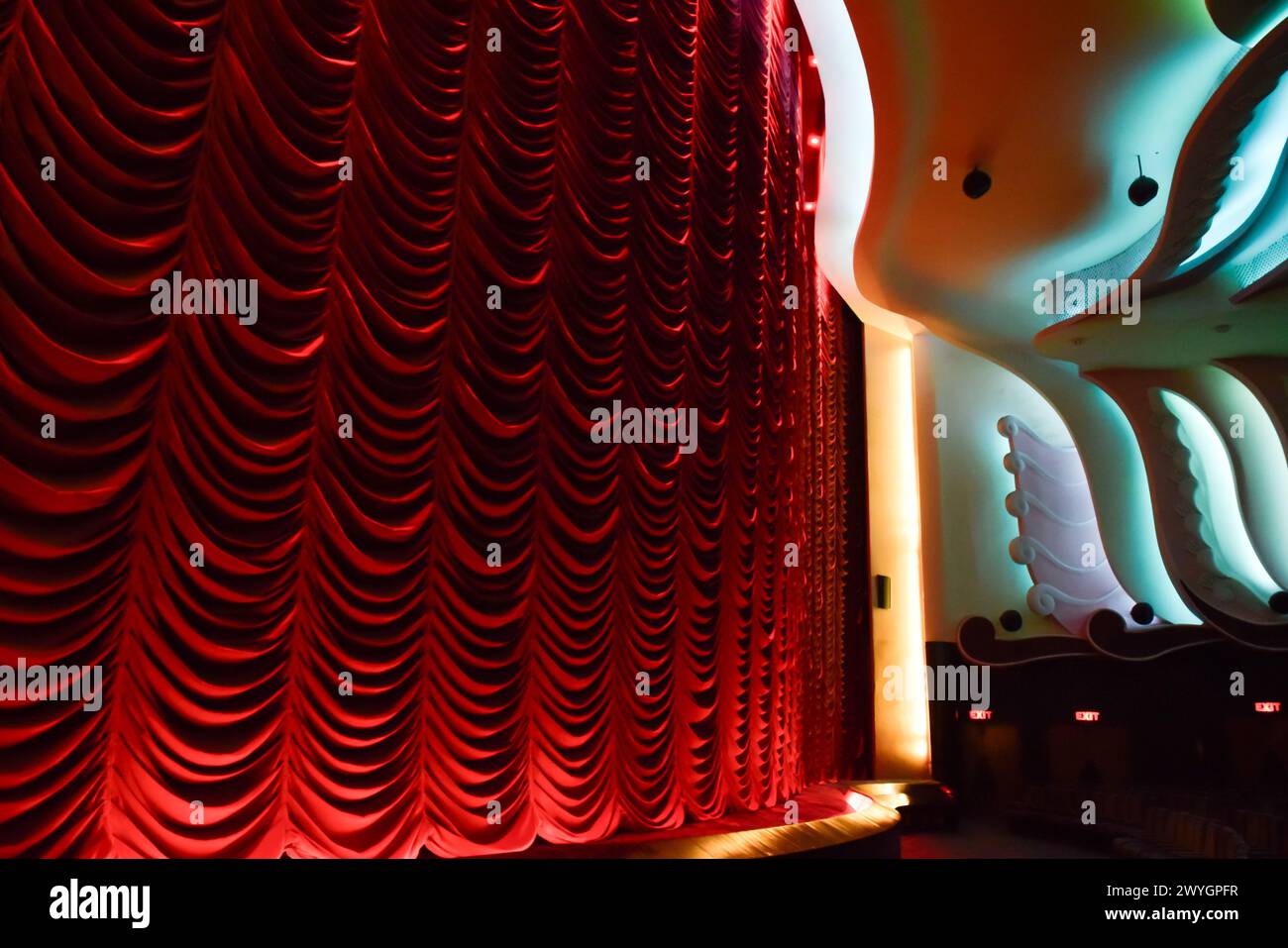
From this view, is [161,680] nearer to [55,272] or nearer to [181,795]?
[181,795]

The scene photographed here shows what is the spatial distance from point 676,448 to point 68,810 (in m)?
2.66

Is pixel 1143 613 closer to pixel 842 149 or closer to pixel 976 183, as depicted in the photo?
pixel 976 183

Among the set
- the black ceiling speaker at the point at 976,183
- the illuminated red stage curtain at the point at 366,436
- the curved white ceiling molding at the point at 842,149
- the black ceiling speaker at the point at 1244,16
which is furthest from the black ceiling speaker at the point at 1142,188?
the illuminated red stage curtain at the point at 366,436

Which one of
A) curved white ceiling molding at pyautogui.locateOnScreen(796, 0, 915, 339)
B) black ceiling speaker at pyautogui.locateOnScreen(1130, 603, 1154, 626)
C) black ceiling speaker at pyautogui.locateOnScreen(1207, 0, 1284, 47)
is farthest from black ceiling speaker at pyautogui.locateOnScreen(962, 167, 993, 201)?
black ceiling speaker at pyautogui.locateOnScreen(1130, 603, 1154, 626)

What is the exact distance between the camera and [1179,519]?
733 centimetres

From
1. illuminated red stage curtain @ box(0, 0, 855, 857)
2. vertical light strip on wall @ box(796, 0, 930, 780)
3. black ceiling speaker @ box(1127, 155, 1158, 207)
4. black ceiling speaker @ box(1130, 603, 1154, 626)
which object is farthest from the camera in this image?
black ceiling speaker @ box(1130, 603, 1154, 626)

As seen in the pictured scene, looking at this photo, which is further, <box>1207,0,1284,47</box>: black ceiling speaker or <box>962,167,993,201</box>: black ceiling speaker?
<box>962,167,993,201</box>: black ceiling speaker

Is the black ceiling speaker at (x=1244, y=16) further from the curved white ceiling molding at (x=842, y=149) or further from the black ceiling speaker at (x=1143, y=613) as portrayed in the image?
the black ceiling speaker at (x=1143, y=613)

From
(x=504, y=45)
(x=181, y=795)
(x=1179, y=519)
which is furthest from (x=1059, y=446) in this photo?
(x=181, y=795)

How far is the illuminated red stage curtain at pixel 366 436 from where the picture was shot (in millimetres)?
2361

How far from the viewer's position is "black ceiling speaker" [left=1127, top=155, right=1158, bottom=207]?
6.21 meters

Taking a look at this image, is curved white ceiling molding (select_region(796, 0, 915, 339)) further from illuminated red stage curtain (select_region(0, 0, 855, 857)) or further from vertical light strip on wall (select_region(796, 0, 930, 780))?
illuminated red stage curtain (select_region(0, 0, 855, 857))

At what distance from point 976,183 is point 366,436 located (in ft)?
16.0

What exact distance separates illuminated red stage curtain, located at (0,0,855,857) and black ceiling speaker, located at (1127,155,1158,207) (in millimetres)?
3101
